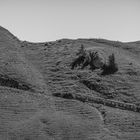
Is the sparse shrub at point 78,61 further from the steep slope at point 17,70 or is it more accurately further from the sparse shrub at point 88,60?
the steep slope at point 17,70

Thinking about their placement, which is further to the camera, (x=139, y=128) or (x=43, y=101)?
(x=43, y=101)

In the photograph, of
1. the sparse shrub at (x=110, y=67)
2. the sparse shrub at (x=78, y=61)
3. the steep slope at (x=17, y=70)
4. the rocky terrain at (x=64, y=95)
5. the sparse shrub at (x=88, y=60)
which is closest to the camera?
the rocky terrain at (x=64, y=95)

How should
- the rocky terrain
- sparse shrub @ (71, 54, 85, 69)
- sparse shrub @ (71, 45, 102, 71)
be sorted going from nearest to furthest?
the rocky terrain, sparse shrub @ (71, 45, 102, 71), sparse shrub @ (71, 54, 85, 69)

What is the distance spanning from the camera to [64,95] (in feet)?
140

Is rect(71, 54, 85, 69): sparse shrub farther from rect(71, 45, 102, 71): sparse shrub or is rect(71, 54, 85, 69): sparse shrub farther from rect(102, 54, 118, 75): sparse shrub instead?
rect(102, 54, 118, 75): sparse shrub

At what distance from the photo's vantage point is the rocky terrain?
1323 inches

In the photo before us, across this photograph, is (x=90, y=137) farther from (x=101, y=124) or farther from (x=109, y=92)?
(x=109, y=92)

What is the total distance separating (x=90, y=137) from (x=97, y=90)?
13.0m

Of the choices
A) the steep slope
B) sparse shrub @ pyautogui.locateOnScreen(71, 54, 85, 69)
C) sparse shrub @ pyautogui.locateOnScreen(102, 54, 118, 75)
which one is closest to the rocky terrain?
the steep slope

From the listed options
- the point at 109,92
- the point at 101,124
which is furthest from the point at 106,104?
the point at 101,124

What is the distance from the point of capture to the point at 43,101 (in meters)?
39.9

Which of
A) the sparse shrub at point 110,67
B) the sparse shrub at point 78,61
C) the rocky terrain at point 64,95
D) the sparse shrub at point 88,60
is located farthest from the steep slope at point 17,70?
the sparse shrub at point 110,67

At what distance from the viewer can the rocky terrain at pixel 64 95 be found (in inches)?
1323

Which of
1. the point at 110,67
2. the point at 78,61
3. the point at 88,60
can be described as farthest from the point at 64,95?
the point at 78,61
